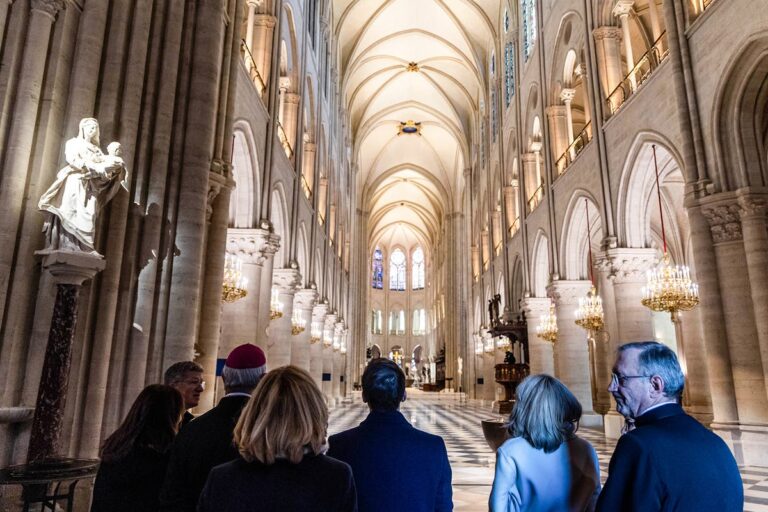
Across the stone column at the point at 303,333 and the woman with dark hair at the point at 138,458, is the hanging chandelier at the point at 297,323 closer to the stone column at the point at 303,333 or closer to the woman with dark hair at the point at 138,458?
the stone column at the point at 303,333

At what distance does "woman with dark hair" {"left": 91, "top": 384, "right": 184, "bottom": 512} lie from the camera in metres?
2.22

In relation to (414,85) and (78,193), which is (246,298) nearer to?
(78,193)

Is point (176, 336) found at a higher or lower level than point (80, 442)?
higher

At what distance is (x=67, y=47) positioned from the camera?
5.16 metres

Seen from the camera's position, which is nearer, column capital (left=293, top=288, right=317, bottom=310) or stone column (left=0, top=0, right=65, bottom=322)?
stone column (left=0, top=0, right=65, bottom=322)

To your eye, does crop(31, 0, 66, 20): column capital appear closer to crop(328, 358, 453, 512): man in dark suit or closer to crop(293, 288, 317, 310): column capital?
crop(328, 358, 453, 512): man in dark suit

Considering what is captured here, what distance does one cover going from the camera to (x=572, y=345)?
1528 centimetres

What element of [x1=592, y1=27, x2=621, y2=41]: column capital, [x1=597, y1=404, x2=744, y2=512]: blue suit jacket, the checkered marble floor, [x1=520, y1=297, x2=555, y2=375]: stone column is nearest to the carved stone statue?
the checkered marble floor

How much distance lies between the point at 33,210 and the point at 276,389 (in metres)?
4.09

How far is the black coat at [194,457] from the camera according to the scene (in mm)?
1930

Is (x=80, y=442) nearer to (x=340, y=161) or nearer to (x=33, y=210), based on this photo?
(x=33, y=210)

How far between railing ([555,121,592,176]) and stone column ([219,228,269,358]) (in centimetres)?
863

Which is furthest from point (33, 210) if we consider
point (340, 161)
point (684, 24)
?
point (340, 161)

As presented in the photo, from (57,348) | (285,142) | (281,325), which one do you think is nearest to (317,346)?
(281,325)
